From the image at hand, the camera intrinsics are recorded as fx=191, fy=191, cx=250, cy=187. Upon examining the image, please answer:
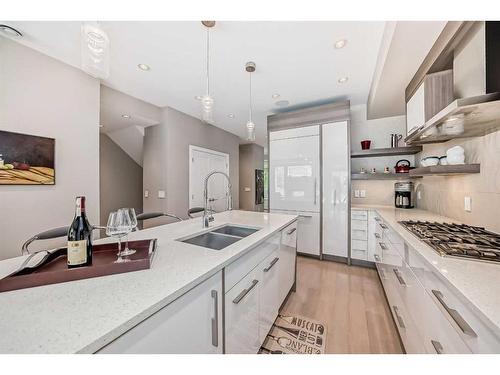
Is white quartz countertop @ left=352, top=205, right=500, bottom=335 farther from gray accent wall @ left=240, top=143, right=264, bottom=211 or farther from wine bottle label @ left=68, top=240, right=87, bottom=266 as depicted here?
gray accent wall @ left=240, top=143, right=264, bottom=211

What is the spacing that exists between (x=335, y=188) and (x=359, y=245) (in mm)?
914

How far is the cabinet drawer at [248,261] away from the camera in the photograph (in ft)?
3.09

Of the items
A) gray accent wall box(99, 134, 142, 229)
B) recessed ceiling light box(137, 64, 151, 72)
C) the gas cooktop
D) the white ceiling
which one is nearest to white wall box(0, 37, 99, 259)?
the white ceiling

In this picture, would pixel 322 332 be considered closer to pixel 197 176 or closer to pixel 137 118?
pixel 197 176

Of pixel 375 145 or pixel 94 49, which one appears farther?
pixel 375 145

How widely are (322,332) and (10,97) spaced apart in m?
3.49

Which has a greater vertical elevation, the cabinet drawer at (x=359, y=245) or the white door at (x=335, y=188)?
the white door at (x=335, y=188)

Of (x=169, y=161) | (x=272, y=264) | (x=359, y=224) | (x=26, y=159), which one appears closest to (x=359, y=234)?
(x=359, y=224)

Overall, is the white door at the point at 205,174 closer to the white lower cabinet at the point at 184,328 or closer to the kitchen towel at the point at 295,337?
the kitchen towel at the point at 295,337

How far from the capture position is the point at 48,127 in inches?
79.8

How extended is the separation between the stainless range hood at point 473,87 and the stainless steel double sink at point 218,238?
1.44 meters

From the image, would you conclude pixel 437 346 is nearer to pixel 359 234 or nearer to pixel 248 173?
pixel 359 234

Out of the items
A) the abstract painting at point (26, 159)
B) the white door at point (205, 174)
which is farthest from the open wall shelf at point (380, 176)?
the abstract painting at point (26, 159)
